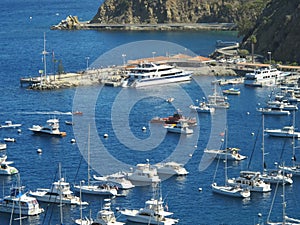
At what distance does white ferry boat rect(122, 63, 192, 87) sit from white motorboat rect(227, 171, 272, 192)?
144 feet

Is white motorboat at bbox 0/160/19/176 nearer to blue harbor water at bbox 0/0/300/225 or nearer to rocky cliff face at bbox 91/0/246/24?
blue harbor water at bbox 0/0/300/225

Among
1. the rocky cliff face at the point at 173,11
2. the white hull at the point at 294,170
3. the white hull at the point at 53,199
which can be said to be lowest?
the white hull at the point at 53,199

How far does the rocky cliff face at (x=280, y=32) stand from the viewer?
121m

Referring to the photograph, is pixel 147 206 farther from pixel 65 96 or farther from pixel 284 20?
pixel 284 20

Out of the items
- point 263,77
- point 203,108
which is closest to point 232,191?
point 203,108

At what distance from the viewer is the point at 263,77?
110 metres

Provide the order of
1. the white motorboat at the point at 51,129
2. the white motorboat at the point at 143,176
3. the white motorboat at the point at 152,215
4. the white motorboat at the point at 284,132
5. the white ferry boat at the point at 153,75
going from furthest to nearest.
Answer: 1. the white ferry boat at the point at 153,75
2. the white motorboat at the point at 51,129
3. the white motorboat at the point at 284,132
4. the white motorboat at the point at 143,176
5. the white motorboat at the point at 152,215

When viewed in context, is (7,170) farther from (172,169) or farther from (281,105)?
(281,105)

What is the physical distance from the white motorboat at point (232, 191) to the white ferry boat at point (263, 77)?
144 feet

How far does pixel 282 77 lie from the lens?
111 metres

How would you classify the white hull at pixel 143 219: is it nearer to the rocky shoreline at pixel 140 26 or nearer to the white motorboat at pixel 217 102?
the white motorboat at pixel 217 102

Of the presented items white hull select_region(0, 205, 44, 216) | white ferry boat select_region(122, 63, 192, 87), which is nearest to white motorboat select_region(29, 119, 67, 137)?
white hull select_region(0, 205, 44, 216)

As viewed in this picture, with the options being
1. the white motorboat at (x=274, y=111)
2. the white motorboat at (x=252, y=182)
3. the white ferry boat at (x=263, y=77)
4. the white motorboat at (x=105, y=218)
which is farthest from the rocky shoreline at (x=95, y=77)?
the white motorboat at (x=105, y=218)

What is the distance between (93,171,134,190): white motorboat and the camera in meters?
66.6
